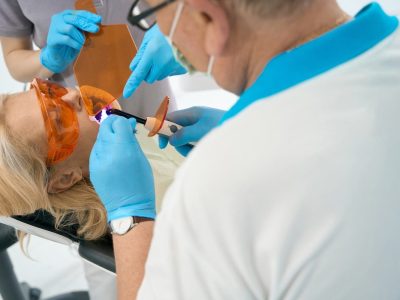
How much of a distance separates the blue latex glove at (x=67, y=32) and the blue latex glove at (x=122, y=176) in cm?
43

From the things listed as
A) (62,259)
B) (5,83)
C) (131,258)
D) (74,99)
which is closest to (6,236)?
(74,99)

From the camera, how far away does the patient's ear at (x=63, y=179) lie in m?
1.37

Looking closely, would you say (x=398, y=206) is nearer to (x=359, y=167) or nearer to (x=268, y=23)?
(x=359, y=167)

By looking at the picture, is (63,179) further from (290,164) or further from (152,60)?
(290,164)

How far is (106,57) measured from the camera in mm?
1421

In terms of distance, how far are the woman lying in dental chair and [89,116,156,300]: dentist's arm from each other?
247 mm

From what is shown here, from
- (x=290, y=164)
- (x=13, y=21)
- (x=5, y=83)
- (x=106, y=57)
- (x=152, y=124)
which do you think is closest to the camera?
(x=290, y=164)

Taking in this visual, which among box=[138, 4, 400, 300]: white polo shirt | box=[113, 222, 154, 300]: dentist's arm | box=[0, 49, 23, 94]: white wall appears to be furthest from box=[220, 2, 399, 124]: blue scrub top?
box=[0, 49, 23, 94]: white wall

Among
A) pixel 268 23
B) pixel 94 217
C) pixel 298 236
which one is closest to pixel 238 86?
pixel 268 23

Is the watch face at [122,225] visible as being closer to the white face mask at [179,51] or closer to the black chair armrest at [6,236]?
the white face mask at [179,51]

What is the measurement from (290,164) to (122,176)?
62cm

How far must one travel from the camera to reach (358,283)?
624mm

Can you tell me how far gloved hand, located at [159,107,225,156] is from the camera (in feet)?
4.15

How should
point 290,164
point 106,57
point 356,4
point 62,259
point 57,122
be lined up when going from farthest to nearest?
1. point 62,259
2. point 356,4
3. point 106,57
4. point 57,122
5. point 290,164
